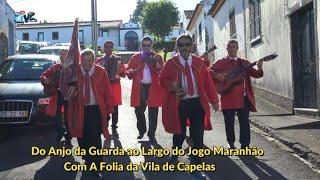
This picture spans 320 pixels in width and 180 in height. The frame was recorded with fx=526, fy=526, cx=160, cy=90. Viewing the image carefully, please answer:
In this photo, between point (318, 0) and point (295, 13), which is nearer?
point (318, 0)

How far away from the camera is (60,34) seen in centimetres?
7238

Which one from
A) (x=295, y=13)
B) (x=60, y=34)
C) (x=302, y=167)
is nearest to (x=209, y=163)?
(x=302, y=167)

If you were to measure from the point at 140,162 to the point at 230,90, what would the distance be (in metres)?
1.80

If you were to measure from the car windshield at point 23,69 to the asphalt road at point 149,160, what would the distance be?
147 cm

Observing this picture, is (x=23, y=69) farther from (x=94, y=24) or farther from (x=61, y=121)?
(x=94, y=24)

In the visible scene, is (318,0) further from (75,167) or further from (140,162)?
(75,167)

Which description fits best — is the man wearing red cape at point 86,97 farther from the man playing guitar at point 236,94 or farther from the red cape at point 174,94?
the man playing guitar at point 236,94

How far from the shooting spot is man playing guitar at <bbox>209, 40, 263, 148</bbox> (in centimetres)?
808

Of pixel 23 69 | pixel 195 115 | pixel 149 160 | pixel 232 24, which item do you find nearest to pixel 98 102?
pixel 195 115

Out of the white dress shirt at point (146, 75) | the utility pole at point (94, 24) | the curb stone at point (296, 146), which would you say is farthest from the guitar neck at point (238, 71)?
the utility pole at point (94, 24)

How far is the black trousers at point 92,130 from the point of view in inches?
267

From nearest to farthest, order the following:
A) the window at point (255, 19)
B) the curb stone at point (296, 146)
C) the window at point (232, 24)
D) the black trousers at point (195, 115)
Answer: the black trousers at point (195, 115), the curb stone at point (296, 146), the window at point (255, 19), the window at point (232, 24)

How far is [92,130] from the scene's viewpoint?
679cm

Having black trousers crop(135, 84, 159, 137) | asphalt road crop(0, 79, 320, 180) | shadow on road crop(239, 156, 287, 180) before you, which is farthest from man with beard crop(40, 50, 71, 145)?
shadow on road crop(239, 156, 287, 180)
